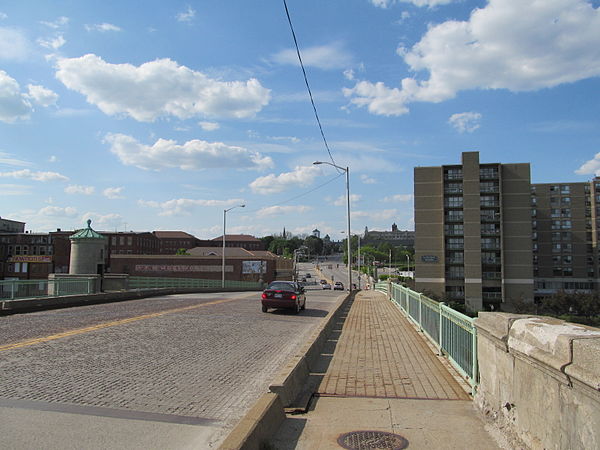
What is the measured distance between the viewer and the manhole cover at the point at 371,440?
4.94m

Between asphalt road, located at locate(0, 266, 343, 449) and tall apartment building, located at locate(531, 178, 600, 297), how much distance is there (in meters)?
106

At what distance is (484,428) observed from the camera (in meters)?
5.40

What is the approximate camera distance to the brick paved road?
626cm

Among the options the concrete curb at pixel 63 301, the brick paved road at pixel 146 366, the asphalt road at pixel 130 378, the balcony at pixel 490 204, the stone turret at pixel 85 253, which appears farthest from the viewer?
the balcony at pixel 490 204

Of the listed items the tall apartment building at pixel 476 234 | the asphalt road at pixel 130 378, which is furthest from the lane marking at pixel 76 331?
the tall apartment building at pixel 476 234

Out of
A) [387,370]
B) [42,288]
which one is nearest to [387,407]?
[387,370]

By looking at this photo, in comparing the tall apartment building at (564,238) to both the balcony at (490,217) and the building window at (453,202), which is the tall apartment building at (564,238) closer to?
the balcony at (490,217)

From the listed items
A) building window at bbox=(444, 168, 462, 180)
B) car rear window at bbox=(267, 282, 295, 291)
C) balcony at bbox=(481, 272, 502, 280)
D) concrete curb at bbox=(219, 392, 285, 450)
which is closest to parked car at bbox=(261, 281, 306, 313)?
car rear window at bbox=(267, 282, 295, 291)

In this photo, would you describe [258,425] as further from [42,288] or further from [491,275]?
[491,275]

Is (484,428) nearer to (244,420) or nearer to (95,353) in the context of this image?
(244,420)

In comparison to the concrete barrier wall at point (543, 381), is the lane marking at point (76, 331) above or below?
below

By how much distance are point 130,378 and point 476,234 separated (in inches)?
3281

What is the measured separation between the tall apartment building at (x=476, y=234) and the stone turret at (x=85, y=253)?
215ft

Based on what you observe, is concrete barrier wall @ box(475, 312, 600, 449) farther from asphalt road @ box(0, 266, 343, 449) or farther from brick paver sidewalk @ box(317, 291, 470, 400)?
asphalt road @ box(0, 266, 343, 449)
